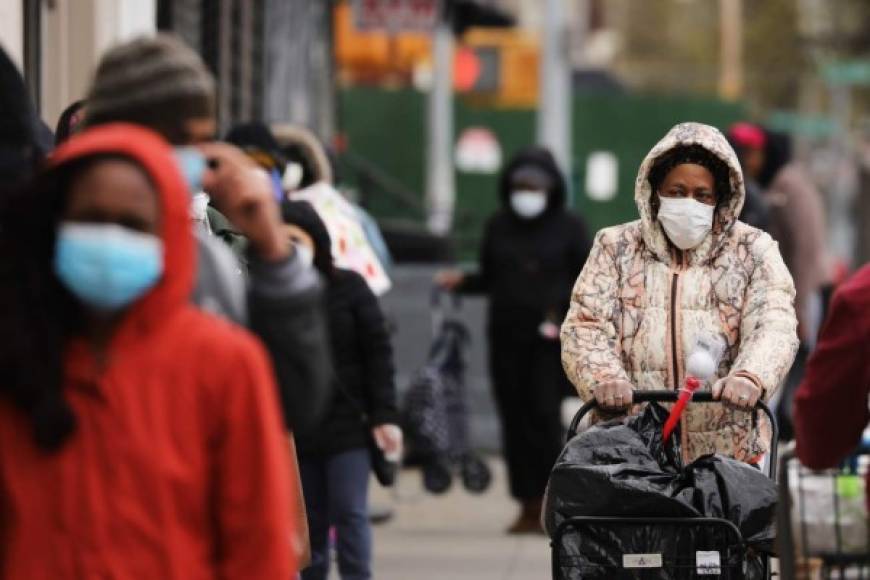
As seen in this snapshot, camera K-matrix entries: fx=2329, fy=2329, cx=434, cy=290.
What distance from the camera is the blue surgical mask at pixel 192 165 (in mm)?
4359

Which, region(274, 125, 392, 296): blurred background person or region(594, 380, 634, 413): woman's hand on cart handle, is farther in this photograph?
region(274, 125, 392, 296): blurred background person

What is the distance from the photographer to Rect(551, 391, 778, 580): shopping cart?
5535mm

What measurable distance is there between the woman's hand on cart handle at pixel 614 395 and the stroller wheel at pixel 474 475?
640cm

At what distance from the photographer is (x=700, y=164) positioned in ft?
22.0

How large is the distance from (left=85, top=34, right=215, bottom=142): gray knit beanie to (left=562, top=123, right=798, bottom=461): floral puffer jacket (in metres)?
2.10

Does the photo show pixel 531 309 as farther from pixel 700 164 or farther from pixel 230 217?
pixel 230 217

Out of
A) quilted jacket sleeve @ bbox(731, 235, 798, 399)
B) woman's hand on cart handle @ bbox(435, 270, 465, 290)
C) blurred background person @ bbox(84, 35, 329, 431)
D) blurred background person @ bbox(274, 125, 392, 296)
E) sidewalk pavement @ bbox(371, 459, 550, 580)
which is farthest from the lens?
woman's hand on cart handle @ bbox(435, 270, 465, 290)

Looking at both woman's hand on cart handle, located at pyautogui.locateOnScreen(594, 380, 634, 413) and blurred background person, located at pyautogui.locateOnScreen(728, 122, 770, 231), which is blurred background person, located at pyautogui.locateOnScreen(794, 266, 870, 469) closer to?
woman's hand on cart handle, located at pyautogui.locateOnScreen(594, 380, 634, 413)

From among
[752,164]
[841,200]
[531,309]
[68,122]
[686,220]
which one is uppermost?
[68,122]

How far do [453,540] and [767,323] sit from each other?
213 inches

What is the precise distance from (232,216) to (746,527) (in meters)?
1.85

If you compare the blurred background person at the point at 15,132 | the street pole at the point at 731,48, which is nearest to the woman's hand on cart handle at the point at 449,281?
the blurred background person at the point at 15,132

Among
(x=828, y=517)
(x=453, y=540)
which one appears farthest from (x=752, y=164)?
(x=828, y=517)

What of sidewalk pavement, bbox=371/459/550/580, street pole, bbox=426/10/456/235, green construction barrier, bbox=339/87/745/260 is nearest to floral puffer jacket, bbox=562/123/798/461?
sidewalk pavement, bbox=371/459/550/580
